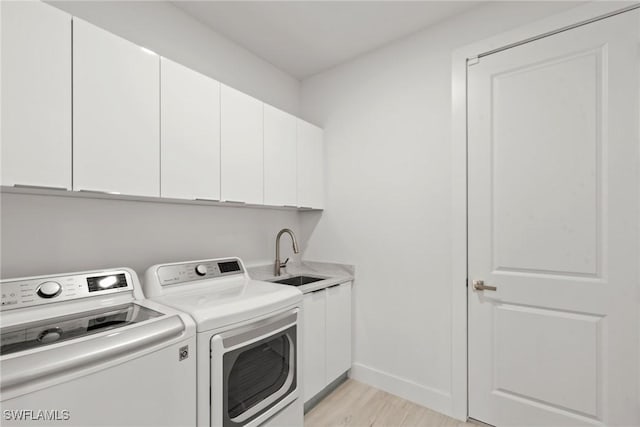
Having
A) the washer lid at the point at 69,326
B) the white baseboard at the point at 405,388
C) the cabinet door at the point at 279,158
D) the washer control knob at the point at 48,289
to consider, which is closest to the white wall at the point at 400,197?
the white baseboard at the point at 405,388

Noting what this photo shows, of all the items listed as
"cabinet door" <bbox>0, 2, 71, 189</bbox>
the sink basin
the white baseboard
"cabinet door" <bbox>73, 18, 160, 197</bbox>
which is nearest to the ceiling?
"cabinet door" <bbox>73, 18, 160, 197</bbox>

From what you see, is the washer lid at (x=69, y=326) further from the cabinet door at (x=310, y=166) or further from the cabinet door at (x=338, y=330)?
the cabinet door at (x=310, y=166)

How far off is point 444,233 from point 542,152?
28.0 inches

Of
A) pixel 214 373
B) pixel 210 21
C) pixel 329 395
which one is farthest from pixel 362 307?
pixel 210 21

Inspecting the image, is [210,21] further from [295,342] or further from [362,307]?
[362,307]

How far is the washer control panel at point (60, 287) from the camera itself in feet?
3.64

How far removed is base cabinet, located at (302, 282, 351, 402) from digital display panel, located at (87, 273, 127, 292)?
1.02m

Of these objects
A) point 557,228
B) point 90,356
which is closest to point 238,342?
point 90,356

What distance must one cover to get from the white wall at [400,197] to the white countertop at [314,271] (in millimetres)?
79

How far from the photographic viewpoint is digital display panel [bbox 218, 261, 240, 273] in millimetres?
1855

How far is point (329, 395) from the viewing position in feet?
7.02

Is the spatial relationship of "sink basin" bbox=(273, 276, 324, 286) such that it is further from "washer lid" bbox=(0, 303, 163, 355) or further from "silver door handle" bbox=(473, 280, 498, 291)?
"washer lid" bbox=(0, 303, 163, 355)

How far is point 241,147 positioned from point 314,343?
139cm

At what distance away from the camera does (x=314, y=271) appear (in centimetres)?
260
